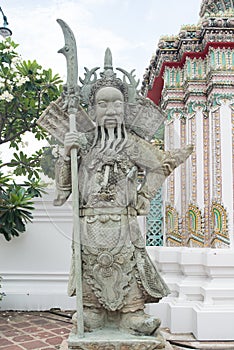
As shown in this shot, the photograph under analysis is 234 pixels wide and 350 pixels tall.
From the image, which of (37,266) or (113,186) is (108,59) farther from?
(37,266)

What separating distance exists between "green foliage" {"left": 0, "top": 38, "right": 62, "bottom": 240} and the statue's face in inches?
79.8

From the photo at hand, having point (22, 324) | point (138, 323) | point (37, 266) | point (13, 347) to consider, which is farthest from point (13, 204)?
point (138, 323)

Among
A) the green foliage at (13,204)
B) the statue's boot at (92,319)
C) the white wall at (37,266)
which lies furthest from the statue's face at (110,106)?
the white wall at (37,266)

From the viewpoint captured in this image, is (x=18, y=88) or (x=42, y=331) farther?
(x=18, y=88)

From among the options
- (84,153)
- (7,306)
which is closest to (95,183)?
(84,153)

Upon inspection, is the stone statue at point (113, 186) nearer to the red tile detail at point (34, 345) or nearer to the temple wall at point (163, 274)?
the temple wall at point (163, 274)

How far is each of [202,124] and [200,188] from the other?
81cm

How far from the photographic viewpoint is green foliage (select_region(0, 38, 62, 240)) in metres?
4.45

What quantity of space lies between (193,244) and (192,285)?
22.7 inches

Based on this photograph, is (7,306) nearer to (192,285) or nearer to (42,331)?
(42,331)

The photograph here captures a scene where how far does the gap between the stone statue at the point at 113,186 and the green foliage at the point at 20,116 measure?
198 cm

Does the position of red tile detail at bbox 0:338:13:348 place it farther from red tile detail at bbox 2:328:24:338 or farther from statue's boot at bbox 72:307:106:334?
statue's boot at bbox 72:307:106:334

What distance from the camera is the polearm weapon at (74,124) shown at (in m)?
2.31

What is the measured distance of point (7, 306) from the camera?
4785 mm
